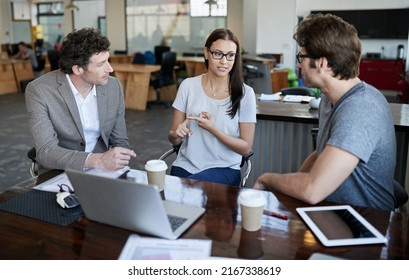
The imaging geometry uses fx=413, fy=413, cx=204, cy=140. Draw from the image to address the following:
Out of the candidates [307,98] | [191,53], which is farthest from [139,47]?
[307,98]

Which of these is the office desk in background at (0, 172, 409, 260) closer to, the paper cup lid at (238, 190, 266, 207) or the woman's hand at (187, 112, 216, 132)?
the paper cup lid at (238, 190, 266, 207)

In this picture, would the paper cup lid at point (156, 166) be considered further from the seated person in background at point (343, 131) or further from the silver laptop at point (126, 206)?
the seated person in background at point (343, 131)

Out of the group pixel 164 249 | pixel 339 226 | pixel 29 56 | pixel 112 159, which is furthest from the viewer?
pixel 29 56

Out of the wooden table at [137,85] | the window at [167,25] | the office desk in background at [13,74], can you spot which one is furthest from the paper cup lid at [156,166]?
the window at [167,25]

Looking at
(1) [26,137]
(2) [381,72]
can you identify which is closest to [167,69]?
(1) [26,137]

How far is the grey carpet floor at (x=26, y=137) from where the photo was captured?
4.29 meters

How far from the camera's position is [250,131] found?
2.30 m

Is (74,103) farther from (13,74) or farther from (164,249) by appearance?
(13,74)

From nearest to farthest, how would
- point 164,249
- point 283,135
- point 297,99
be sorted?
point 164,249, point 283,135, point 297,99

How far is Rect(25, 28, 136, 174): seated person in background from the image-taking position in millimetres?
1916

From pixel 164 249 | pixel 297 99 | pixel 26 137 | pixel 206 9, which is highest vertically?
pixel 206 9

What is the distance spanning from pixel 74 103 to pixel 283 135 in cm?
180

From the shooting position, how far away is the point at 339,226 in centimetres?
125
